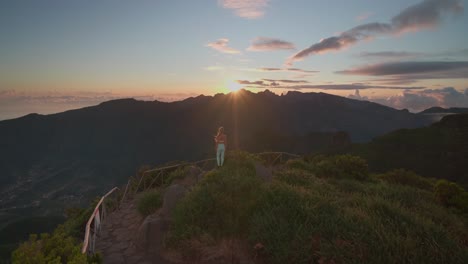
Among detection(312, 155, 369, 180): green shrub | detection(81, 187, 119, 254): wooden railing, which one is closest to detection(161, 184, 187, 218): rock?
detection(81, 187, 119, 254): wooden railing

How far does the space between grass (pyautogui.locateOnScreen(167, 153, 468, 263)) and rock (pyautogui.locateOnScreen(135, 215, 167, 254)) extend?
421 millimetres

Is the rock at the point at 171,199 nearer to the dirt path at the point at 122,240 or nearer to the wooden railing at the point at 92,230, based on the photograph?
the dirt path at the point at 122,240

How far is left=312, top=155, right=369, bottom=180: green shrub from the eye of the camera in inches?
678

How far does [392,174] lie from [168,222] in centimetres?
1660

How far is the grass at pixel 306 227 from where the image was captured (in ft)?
20.4

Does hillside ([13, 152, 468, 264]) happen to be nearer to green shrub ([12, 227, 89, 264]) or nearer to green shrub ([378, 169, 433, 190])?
green shrub ([12, 227, 89, 264])

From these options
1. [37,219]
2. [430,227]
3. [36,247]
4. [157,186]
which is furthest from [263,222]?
[37,219]

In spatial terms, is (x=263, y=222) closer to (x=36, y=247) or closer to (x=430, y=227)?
(x=430, y=227)

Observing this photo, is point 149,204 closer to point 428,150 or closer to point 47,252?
point 47,252

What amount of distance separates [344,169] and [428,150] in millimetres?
56962

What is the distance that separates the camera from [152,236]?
8.61 m

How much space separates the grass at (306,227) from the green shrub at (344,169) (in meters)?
6.26

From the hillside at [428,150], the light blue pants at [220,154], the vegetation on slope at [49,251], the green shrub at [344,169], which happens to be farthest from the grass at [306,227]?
the hillside at [428,150]

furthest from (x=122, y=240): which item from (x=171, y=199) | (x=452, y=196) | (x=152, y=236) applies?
(x=452, y=196)
